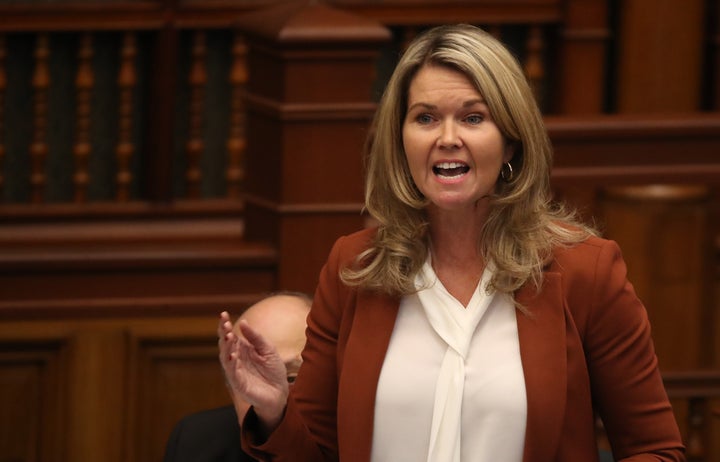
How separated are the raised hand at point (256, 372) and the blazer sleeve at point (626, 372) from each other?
39 cm

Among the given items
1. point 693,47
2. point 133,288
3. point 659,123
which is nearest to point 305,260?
point 133,288

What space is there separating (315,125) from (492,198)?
146 cm

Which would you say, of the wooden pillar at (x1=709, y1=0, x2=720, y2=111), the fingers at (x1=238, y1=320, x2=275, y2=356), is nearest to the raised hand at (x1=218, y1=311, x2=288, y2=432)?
the fingers at (x1=238, y1=320, x2=275, y2=356)

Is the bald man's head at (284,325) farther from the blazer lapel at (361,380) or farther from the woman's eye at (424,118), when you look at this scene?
the woman's eye at (424,118)

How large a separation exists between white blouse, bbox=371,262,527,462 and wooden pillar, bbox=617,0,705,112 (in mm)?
3019

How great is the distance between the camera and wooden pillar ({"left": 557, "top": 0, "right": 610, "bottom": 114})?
15.4 ft

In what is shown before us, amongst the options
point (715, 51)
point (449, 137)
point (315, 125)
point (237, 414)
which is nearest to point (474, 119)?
point (449, 137)

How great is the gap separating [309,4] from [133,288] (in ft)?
2.56

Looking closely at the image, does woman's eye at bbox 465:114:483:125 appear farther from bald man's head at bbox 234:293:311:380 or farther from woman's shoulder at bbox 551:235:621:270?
bald man's head at bbox 234:293:311:380

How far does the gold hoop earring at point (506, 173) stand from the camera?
1870 millimetres

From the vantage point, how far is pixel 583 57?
15.5 feet

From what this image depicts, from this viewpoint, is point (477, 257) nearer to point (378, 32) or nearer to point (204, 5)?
point (378, 32)

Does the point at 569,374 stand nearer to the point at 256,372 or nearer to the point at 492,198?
the point at 492,198

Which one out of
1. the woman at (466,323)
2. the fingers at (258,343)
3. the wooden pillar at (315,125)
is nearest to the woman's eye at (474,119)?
the woman at (466,323)
